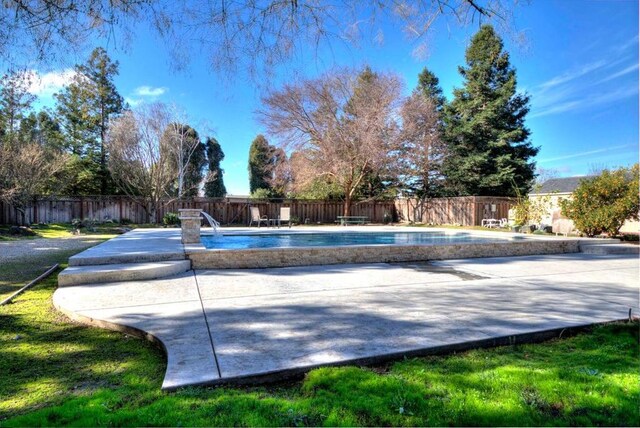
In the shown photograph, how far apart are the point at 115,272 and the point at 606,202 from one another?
495 inches

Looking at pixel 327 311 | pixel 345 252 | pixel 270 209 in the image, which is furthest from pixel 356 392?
pixel 270 209

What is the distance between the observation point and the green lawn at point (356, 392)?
1.67m

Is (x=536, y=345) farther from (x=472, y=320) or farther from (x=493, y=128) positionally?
(x=493, y=128)

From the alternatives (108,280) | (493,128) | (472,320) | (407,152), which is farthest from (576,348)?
(493,128)

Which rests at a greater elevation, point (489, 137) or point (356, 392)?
point (489, 137)

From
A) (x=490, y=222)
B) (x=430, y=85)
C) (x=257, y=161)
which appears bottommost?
(x=490, y=222)

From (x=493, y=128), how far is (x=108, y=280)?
2152 cm

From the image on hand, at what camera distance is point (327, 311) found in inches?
135

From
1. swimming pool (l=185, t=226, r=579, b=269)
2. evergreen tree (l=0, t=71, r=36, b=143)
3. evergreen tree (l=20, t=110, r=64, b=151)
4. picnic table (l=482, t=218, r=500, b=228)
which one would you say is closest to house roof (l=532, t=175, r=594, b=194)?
picnic table (l=482, t=218, r=500, b=228)

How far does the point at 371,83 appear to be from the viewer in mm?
18641

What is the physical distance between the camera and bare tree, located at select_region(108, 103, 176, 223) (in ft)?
53.7

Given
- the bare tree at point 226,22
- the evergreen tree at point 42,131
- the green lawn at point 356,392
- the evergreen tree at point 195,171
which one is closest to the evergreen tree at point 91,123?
the evergreen tree at point 42,131

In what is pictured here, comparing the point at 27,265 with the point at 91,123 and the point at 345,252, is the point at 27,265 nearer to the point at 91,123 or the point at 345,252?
the point at 345,252

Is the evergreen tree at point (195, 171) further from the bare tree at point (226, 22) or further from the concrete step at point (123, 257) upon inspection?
the bare tree at point (226, 22)
